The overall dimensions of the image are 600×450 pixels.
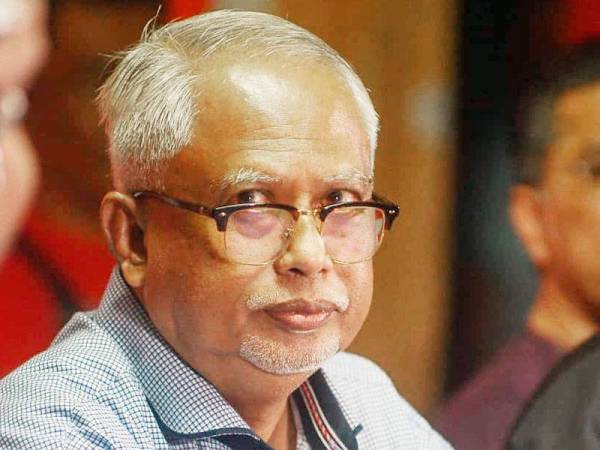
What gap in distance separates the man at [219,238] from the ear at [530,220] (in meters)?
0.79

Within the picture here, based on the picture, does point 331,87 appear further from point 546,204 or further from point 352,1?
point 546,204

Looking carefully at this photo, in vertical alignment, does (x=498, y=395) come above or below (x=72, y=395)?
below

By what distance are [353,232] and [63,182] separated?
1.68ft

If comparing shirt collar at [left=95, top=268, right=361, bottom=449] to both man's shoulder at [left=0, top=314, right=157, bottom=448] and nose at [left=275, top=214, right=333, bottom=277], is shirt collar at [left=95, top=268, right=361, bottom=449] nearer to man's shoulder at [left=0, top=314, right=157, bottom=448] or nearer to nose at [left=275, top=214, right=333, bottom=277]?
man's shoulder at [left=0, top=314, right=157, bottom=448]

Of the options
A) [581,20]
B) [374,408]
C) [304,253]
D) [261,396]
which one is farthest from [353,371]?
[581,20]

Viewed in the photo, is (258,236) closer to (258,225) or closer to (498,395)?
(258,225)

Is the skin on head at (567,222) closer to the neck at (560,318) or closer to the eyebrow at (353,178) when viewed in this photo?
the neck at (560,318)

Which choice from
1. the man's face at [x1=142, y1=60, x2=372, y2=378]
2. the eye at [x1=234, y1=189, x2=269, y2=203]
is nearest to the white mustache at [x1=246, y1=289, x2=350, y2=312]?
the man's face at [x1=142, y1=60, x2=372, y2=378]

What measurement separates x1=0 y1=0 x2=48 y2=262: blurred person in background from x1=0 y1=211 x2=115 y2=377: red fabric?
1.0 inches

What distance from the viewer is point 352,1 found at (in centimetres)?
176

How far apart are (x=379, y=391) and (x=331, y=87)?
49 centimetres

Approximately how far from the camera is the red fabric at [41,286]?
4.91ft

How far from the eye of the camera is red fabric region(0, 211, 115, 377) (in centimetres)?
150

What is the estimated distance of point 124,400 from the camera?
1.19 metres
